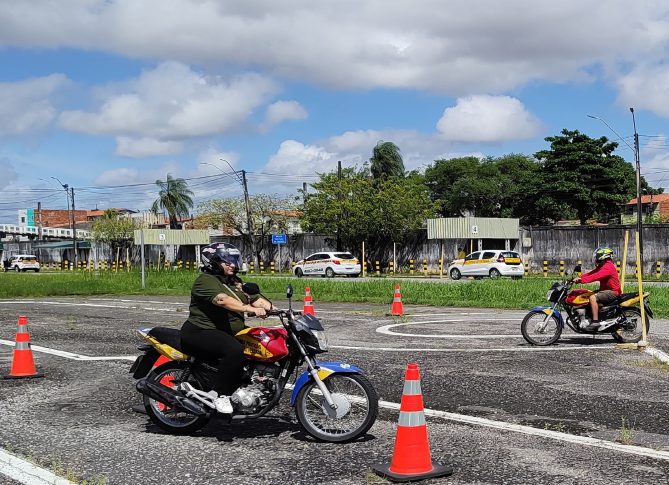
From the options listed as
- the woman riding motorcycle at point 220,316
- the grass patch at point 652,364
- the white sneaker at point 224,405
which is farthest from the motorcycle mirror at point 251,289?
the grass patch at point 652,364

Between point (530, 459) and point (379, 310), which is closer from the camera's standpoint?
point (530, 459)

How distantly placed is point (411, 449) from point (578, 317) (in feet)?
27.3

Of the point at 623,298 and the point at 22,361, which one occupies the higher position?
the point at 623,298

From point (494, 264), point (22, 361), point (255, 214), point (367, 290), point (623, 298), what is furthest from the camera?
point (255, 214)

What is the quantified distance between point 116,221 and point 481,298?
59.5 m

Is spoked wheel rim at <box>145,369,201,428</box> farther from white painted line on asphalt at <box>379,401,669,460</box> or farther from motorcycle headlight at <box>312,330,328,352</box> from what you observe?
white painted line on asphalt at <box>379,401,669,460</box>

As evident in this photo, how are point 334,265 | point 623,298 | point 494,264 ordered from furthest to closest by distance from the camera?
point 334,265
point 494,264
point 623,298

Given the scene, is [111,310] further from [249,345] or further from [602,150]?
[602,150]

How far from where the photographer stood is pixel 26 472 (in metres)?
5.71

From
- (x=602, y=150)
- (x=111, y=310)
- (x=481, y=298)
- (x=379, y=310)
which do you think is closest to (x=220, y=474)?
(x=379, y=310)

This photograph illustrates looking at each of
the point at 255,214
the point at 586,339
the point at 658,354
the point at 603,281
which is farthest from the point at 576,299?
the point at 255,214

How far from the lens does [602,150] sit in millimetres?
65250

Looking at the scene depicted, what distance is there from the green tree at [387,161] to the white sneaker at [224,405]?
60.5m

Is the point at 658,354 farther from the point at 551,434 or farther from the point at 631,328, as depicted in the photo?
the point at 551,434
